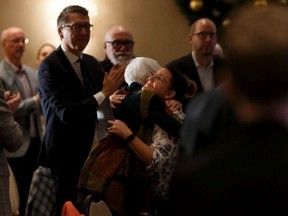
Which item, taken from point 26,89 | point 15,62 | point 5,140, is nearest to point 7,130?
point 5,140

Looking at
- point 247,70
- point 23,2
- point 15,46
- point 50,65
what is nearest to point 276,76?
point 247,70

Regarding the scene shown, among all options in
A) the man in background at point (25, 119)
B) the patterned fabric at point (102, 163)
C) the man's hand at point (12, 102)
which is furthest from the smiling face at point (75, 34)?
the man in background at point (25, 119)

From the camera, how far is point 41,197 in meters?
3.46

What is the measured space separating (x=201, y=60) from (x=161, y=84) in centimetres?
185

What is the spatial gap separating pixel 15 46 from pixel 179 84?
9.38 ft

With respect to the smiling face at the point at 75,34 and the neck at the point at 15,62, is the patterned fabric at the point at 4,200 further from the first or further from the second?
the neck at the point at 15,62

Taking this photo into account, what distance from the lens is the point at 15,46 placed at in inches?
223

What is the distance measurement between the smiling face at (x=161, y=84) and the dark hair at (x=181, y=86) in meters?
0.02

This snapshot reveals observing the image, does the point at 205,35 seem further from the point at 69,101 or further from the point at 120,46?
the point at 69,101

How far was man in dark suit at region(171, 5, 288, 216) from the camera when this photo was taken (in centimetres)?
130

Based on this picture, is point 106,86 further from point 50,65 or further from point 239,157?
point 239,157

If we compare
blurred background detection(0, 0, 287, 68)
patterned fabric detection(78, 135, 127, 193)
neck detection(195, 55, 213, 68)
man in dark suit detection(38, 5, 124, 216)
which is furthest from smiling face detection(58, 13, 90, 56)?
blurred background detection(0, 0, 287, 68)

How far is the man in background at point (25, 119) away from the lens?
17.1 ft

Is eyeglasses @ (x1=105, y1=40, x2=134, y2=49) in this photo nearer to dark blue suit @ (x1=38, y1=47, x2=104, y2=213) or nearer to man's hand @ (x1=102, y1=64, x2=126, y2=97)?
dark blue suit @ (x1=38, y1=47, x2=104, y2=213)
